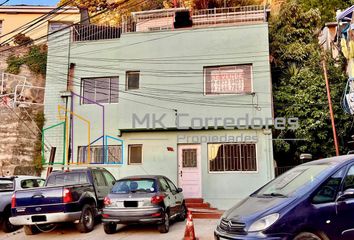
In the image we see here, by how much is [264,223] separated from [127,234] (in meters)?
4.94

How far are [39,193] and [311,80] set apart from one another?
41.2 feet

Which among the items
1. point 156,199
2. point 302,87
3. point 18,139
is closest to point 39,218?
point 156,199

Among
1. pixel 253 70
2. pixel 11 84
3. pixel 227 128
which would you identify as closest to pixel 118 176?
pixel 227 128

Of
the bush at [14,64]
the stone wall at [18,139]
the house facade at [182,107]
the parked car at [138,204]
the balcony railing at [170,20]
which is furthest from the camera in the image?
the bush at [14,64]

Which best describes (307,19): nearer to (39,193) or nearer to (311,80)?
(311,80)

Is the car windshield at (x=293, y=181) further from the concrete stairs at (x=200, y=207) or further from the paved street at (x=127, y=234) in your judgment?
the concrete stairs at (x=200, y=207)

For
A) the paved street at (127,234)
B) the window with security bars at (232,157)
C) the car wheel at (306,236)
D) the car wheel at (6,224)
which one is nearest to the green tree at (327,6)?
the window with security bars at (232,157)

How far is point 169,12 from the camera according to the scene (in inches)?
613

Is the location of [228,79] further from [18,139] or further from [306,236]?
[18,139]

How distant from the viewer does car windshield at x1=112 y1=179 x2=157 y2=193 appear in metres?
8.59

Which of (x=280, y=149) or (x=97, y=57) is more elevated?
(x=97, y=57)

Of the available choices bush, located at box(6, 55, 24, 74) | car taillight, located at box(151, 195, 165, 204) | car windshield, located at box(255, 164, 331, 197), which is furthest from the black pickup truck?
bush, located at box(6, 55, 24, 74)

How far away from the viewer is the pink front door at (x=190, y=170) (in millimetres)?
13305

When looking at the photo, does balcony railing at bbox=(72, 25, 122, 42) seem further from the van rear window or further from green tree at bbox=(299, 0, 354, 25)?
green tree at bbox=(299, 0, 354, 25)
